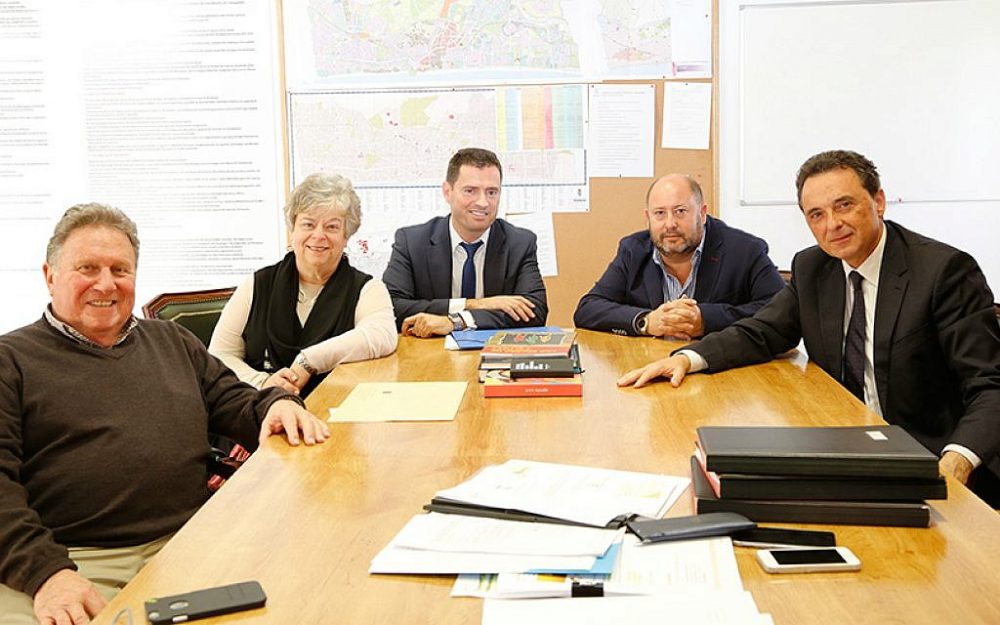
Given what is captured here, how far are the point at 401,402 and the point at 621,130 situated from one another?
270 centimetres

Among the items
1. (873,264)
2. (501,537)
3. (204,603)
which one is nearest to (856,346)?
(873,264)

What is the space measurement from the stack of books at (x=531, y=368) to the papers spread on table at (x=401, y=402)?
0.32ft

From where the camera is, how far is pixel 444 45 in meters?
4.61

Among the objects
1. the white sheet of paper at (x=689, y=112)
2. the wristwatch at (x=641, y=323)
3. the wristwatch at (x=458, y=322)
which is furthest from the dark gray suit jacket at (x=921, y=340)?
the white sheet of paper at (x=689, y=112)

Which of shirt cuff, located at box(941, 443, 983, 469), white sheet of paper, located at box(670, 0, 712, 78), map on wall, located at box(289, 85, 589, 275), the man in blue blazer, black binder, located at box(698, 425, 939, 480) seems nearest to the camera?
black binder, located at box(698, 425, 939, 480)

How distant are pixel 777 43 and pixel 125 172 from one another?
3.38 metres

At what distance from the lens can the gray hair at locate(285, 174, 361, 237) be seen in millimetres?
3094

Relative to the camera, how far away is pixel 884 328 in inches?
96.0

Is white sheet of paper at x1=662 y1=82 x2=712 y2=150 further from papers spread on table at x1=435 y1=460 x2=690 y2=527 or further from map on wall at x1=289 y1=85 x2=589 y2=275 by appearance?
papers spread on table at x1=435 y1=460 x2=690 y2=527

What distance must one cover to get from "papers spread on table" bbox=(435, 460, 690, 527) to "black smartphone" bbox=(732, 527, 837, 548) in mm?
155

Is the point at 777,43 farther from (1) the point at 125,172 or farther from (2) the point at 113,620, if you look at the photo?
(2) the point at 113,620

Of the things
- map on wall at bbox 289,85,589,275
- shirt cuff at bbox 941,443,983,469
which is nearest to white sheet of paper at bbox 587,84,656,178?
→ map on wall at bbox 289,85,589,275

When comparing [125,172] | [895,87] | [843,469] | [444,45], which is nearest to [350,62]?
[444,45]

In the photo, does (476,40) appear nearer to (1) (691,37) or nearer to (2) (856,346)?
(1) (691,37)
